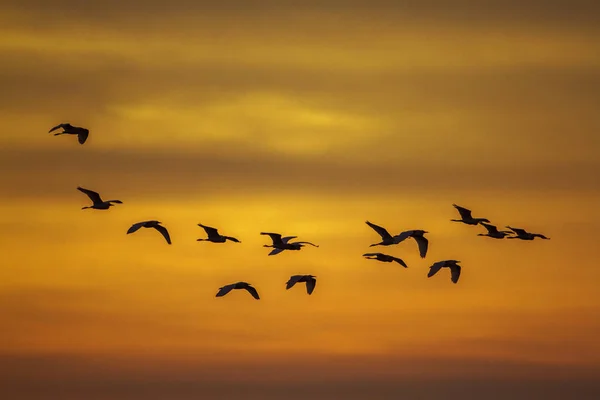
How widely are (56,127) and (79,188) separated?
557cm

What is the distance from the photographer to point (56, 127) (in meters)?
199

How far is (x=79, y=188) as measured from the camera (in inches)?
7854

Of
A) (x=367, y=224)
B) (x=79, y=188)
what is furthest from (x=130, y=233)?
(x=367, y=224)

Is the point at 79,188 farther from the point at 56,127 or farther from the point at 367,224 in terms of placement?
the point at 367,224

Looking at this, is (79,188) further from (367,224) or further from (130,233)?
(367,224)

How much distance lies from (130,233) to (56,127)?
11045 millimetres

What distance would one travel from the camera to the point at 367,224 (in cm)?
19962

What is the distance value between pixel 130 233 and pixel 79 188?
5.83 metres

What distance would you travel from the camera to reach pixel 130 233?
199 m

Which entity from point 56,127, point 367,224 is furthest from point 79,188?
point 367,224

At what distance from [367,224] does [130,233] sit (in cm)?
2028

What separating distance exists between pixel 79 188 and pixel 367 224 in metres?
24.8

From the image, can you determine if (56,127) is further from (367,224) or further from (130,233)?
(367,224)
